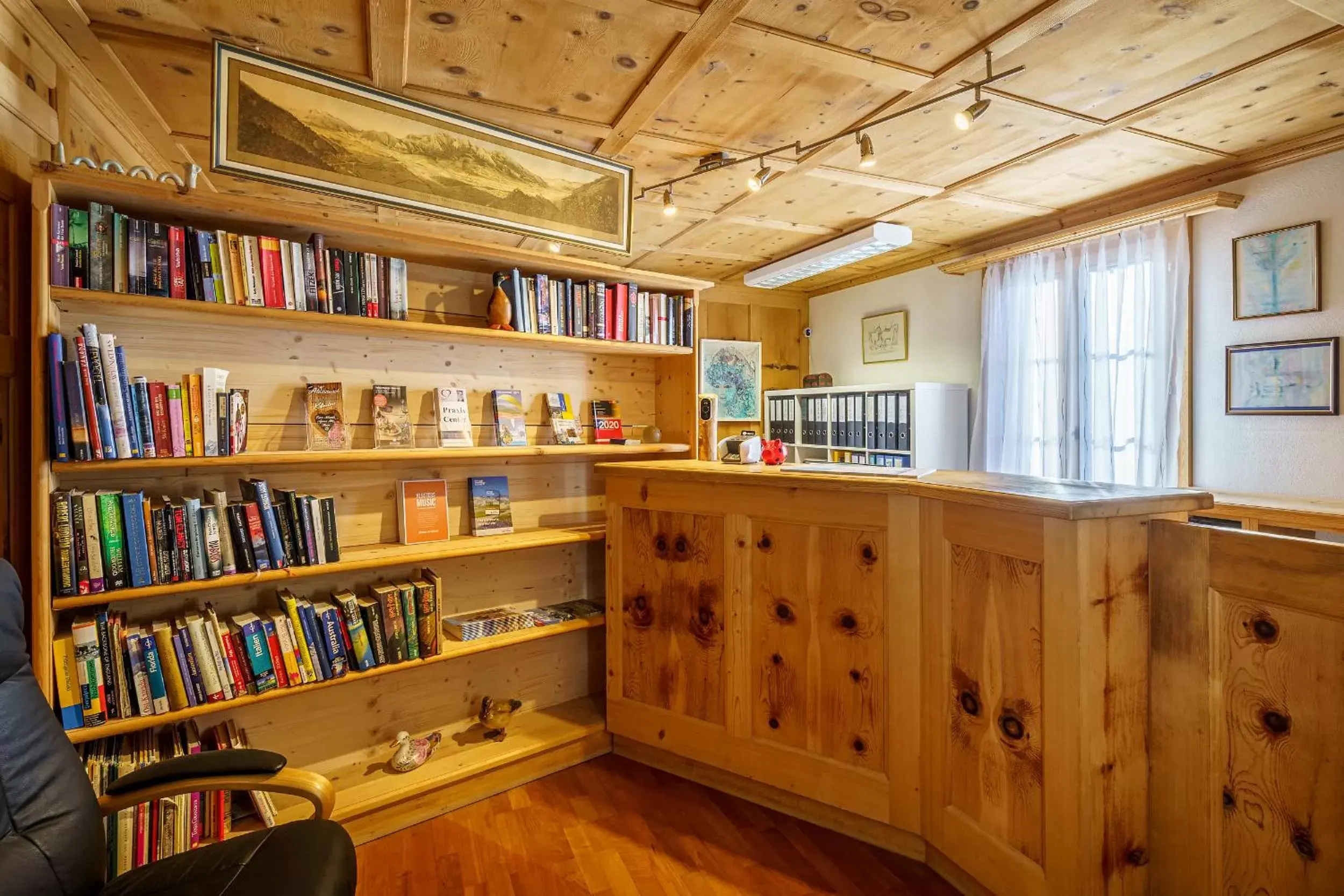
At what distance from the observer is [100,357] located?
1.58 meters

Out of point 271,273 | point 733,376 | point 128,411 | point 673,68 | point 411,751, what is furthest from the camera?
point 733,376

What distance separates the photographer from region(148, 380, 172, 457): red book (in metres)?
1.69

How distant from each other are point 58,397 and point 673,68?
6.23ft

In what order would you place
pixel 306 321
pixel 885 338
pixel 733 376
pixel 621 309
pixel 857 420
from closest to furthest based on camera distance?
pixel 306 321, pixel 621 309, pixel 857 420, pixel 885 338, pixel 733 376

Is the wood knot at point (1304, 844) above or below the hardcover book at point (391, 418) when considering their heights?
below

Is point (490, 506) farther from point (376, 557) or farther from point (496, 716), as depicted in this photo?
point (496, 716)

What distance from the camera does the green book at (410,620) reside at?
2.11 m

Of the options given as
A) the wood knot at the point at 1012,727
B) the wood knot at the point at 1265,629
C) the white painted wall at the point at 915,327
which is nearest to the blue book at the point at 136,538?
the wood knot at the point at 1012,727

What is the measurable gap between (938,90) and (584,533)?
6.65ft

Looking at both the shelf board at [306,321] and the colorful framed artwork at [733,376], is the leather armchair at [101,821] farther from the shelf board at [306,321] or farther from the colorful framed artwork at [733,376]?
the colorful framed artwork at [733,376]

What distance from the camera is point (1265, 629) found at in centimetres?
125

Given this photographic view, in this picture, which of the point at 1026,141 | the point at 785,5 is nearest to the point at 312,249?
the point at 785,5

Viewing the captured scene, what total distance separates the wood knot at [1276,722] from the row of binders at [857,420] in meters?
2.97

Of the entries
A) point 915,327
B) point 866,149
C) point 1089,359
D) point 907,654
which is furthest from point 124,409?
point 915,327
